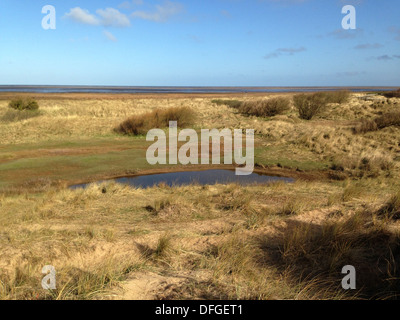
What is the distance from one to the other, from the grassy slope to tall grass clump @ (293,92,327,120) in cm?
1519

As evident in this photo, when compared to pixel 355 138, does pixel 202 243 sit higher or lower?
lower

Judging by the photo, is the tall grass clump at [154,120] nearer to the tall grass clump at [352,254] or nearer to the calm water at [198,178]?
the calm water at [198,178]

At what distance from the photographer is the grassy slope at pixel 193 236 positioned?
162 inches

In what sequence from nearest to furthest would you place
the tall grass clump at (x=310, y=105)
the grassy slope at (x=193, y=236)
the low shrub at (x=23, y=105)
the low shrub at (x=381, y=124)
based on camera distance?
the grassy slope at (x=193, y=236) → the low shrub at (x=381, y=124) → the tall grass clump at (x=310, y=105) → the low shrub at (x=23, y=105)

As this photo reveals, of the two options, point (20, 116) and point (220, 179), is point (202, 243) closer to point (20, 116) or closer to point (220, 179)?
point (220, 179)

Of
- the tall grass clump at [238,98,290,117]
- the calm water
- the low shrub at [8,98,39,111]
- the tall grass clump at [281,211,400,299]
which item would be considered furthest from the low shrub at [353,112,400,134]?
the low shrub at [8,98,39,111]

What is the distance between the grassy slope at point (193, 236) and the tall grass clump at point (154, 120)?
8.41 m

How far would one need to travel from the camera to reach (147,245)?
225 inches

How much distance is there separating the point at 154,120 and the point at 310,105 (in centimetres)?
1443

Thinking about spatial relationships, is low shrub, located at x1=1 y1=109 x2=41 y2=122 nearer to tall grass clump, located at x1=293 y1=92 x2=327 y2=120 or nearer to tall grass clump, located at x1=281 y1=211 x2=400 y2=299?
tall grass clump, located at x1=293 y1=92 x2=327 y2=120

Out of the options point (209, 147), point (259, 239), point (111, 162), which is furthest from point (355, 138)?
point (259, 239)

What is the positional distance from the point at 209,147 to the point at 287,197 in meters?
9.18

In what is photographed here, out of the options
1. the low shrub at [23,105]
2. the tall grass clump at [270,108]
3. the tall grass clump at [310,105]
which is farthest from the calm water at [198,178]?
the low shrub at [23,105]

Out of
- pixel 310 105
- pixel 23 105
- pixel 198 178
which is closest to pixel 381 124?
→ pixel 310 105
